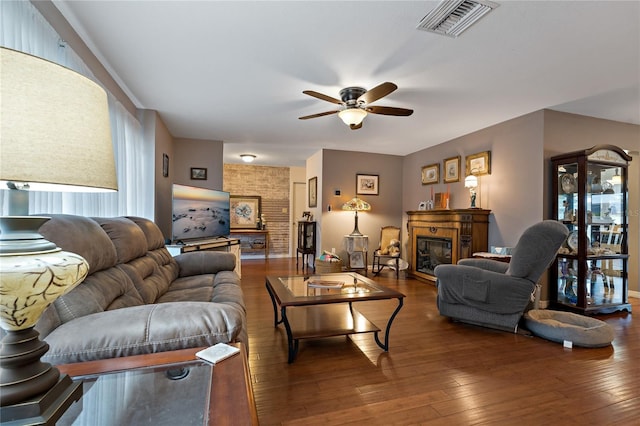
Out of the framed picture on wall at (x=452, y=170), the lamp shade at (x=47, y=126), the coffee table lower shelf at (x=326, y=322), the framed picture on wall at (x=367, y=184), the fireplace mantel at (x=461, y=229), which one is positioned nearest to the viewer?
the lamp shade at (x=47, y=126)

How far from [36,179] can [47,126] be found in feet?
0.38

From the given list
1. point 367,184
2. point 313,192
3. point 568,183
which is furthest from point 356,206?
point 568,183

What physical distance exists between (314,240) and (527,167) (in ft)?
12.3

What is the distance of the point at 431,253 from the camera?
16.4ft

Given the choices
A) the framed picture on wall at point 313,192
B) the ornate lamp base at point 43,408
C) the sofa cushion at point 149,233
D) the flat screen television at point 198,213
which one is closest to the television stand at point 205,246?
the flat screen television at point 198,213

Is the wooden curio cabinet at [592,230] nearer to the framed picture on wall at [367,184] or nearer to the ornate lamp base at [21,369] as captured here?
the framed picture on wall at [367,184]

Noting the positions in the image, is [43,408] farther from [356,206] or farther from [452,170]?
[452,170]

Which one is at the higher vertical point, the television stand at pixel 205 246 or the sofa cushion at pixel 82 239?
the sofa cushion at pixel 82 239

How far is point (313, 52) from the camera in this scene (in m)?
2.39

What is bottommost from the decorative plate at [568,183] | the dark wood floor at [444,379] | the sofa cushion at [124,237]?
the dark wood floor at [444,379]

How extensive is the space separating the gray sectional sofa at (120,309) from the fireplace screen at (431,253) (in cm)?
344

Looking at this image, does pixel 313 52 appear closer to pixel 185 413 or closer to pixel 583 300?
pixel 185 413

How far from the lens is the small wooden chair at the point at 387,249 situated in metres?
5.55

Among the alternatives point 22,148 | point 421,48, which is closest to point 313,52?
point 421,48
